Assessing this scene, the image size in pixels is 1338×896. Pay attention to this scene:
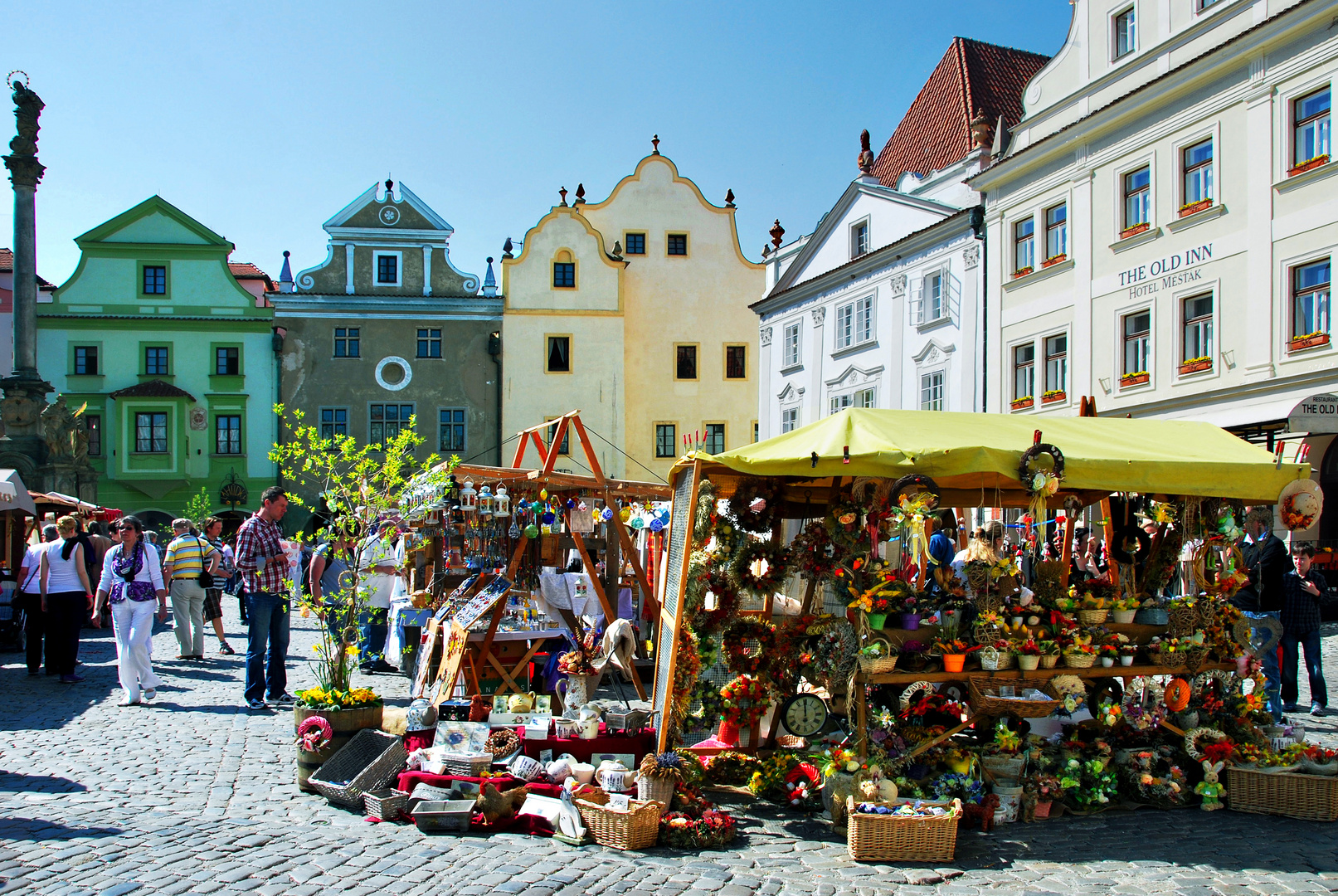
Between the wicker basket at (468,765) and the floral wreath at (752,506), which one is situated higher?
the floral wreath at (752,506)

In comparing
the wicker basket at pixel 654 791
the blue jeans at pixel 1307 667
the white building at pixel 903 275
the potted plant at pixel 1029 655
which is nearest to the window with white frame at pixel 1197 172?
the white building at pixel 903 275

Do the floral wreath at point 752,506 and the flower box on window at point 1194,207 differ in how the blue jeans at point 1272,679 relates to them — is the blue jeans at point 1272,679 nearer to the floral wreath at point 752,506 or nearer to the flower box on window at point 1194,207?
the floral wreath at point 752,506

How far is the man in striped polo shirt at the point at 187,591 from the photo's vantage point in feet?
42.2

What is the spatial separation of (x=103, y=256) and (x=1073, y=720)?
3510 centimetres

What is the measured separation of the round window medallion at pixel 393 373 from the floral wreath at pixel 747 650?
29.7m

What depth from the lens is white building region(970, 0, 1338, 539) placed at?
52.1ft

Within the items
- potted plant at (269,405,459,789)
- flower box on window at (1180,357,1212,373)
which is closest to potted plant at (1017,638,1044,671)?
potted plant at (269,405,459,789)

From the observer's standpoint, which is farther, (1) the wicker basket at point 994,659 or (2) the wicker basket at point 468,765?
(1) the wicker basket at point 994,659

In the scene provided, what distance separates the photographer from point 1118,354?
19141 mm

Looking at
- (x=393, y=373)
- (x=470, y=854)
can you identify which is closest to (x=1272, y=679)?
(x=470, y=854)

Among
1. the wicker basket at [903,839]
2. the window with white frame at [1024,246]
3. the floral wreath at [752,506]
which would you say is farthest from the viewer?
the window with white frame at [1024,246]

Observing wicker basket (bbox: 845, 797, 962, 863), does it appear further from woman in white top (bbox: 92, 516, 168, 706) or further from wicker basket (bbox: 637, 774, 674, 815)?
woman in white top (bbox: 92, 516, 168, 706)

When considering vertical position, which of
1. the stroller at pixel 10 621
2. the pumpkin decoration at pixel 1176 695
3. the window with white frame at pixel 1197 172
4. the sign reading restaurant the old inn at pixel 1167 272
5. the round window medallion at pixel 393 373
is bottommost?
the stroller at pixel 10 621

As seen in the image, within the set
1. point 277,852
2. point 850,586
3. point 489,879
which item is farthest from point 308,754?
point 850,586
